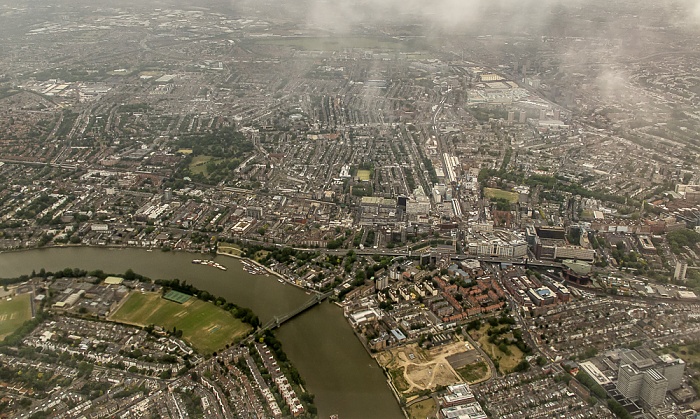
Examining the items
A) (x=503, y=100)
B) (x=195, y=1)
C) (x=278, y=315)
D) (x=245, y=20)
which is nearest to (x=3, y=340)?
(x=278, y=315)

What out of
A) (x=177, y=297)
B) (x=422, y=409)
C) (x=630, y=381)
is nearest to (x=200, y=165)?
(x=177, y=297)

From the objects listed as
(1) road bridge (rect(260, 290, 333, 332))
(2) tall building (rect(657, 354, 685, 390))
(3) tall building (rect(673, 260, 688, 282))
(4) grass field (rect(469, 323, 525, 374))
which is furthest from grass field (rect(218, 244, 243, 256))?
(3) tall building (rect(673, 260, 688, 282))

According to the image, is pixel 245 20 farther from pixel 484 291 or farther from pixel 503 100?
pixel 484 291

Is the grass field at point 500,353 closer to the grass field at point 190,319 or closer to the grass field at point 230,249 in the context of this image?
the grass field at point 190,319

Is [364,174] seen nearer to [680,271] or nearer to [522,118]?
[522,118]

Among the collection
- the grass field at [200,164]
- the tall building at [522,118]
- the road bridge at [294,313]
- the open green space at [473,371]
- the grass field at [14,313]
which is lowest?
the grass field at [14,313]

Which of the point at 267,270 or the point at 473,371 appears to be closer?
the point at 473,371

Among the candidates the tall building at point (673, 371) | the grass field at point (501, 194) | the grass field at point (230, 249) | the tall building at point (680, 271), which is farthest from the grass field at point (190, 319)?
the tall building at point (680, 271)
